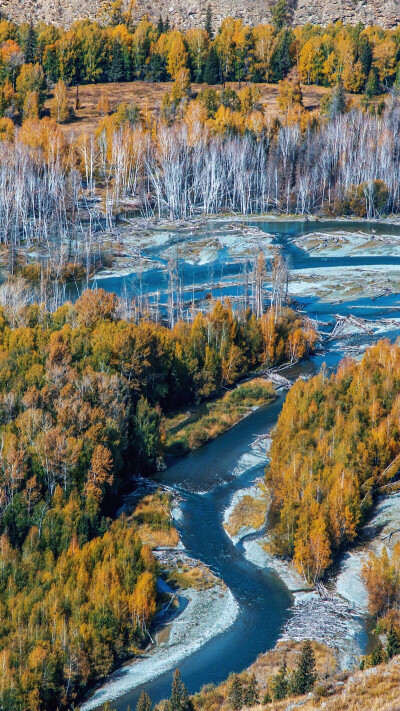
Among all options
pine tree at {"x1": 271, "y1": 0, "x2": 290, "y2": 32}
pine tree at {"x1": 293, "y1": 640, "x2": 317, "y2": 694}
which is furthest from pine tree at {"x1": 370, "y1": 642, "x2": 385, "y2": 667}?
pine tree at {"x1": 271, "y1": 0, "x2": 290, "y2": 32}

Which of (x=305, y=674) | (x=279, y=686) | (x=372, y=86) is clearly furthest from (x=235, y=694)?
(x=372, y=86)

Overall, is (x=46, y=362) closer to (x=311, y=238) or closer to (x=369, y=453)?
(x=369, y=453)

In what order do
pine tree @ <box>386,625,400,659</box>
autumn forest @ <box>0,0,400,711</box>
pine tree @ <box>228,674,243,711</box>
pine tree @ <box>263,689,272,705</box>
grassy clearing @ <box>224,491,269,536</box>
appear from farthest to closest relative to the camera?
grassy clearing @ <box>224,491,269,536</box> < autumn forest @ <box>0,0,400,711</box> < pine tree @ <box>386,625,400,659</box> < pine tree @ <box>263,689,272,705</box> < pine tree @ <box>228,674,243,711</box>

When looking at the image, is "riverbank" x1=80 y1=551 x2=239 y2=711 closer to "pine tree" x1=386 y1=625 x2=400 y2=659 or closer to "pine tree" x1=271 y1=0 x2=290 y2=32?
"pine tree" x1=386 y1=625 x2=400 y2=659

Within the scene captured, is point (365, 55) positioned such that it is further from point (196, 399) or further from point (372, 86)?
point (196, 399)

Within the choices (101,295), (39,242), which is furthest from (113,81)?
(101,295)

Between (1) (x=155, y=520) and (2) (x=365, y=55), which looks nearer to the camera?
(1) (x=155, y=520)

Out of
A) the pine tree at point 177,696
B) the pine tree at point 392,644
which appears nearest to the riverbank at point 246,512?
the pine tree at point 392,644
